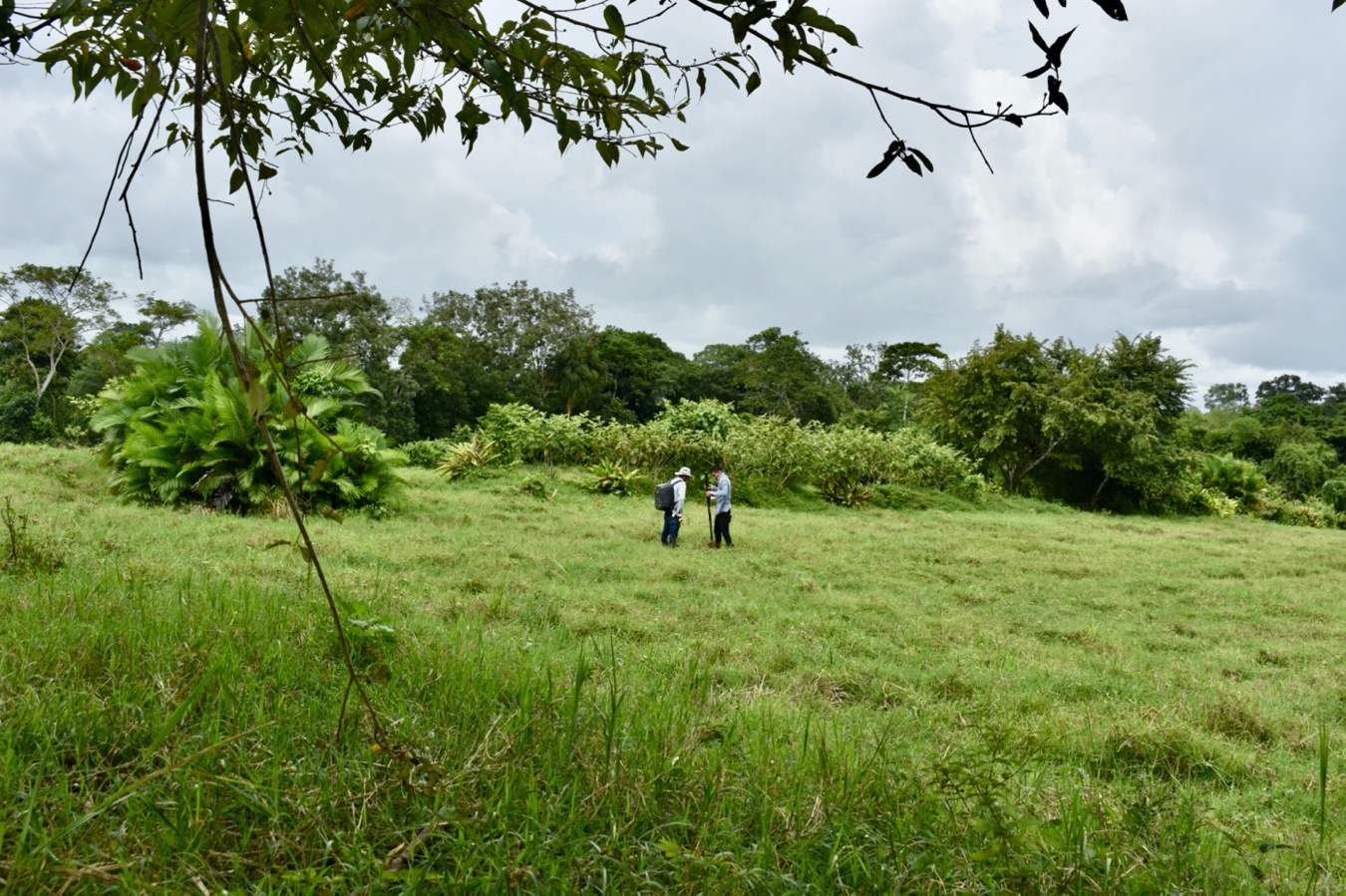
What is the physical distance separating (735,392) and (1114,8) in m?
38.6

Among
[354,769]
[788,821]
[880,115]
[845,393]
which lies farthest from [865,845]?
[845,393]

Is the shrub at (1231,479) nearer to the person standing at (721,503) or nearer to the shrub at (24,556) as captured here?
the person standing at (721,503)

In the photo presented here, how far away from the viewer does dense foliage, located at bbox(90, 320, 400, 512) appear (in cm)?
928

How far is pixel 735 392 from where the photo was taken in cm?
3962

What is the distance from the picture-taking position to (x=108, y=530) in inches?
264

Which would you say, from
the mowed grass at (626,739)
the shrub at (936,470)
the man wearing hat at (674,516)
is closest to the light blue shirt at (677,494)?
the man wearing hat at (674,516)

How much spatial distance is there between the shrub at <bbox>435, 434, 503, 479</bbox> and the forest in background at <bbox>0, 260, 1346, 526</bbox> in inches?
45.6

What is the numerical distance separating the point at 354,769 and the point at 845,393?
42367 mm

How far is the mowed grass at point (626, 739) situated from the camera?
58.5 inches

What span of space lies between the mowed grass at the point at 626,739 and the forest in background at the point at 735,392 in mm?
6943

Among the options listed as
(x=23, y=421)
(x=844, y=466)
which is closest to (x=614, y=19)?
(x=844, y=466)

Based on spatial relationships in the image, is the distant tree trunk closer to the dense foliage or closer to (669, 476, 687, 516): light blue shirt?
(669, 476, 687, 516): light blue shirt

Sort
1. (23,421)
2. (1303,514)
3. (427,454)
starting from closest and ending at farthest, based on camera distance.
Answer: (427,454) < (1303,514) < (23,421)

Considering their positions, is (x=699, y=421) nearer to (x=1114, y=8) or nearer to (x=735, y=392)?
(x=1114, y=8)
